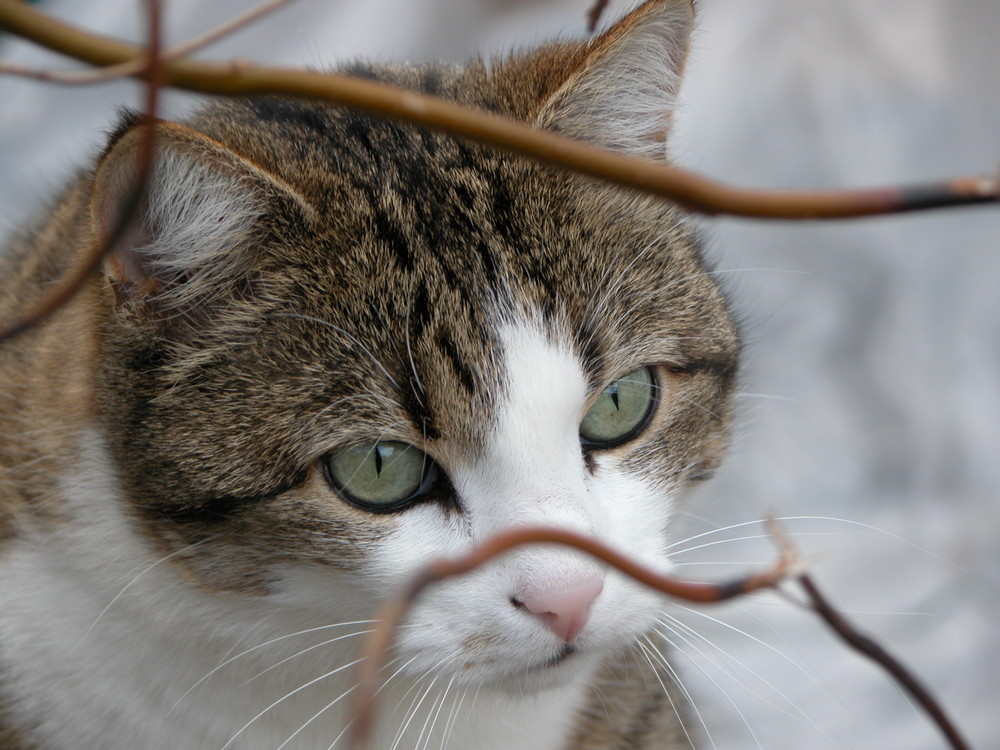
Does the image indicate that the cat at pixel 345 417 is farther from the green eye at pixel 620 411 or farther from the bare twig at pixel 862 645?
the bare twig at pixel 862 645

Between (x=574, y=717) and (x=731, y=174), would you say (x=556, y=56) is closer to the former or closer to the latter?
(x=574, y=717)

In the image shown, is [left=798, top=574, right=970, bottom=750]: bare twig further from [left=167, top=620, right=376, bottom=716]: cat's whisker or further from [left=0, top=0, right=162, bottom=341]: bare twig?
[left=167, top=620, right=376, bottom=716]: cat's whisker

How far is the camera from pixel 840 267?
2.50 m

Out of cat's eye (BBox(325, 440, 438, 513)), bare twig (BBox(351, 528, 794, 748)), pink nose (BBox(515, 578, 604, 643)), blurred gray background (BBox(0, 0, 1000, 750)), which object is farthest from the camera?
blurred gray background (BBox(0, 0, 1000, 750))

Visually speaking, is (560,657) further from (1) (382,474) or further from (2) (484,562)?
(2) (484,562)

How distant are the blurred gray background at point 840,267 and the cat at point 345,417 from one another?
992 millimetres

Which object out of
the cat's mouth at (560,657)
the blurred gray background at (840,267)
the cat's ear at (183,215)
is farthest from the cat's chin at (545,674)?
the blurred gray background at (840,267)

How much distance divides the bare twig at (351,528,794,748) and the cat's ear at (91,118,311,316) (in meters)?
0.60

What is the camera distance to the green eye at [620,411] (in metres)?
1.16

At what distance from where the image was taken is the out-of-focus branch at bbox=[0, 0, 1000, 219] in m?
0.50

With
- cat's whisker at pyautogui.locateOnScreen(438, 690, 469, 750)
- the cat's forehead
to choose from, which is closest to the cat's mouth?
cat's whisker at pyautogui.locateOnScreen(438, 690, 469, 750)

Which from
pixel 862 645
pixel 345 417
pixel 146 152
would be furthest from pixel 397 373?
pixel 862 645

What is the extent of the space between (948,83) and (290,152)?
6.22ft

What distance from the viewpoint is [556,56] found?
4.24 ft
